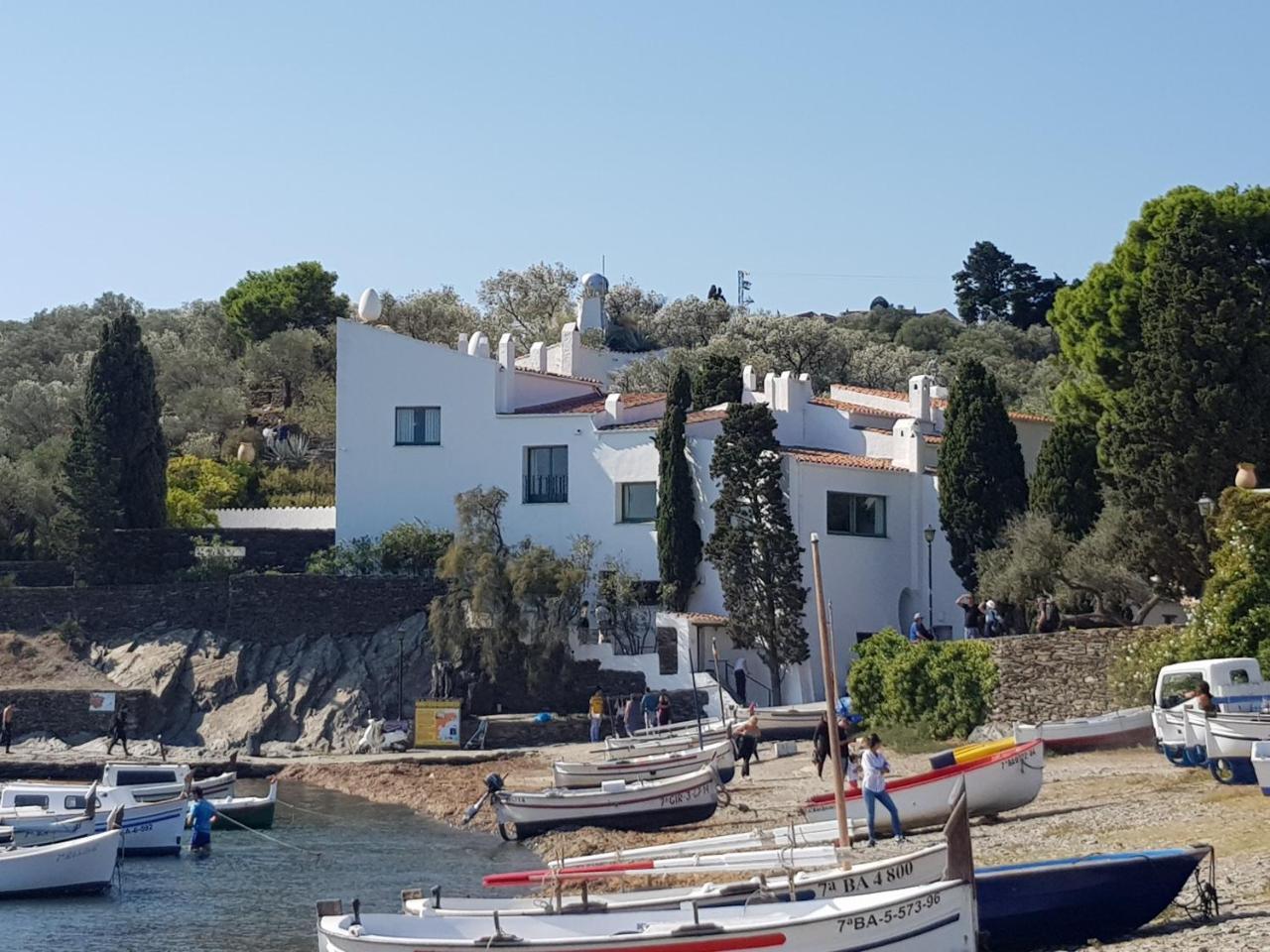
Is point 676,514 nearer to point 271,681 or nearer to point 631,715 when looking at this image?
point 631,715

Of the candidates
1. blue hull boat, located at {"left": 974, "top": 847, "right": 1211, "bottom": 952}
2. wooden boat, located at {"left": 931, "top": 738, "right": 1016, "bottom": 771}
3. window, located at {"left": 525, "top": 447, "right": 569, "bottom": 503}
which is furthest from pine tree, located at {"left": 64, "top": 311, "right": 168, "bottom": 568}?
blue hull boat, located at {"left": 974, "top": 847, "right": 1211, "bottom": 952}

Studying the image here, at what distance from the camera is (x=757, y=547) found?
53094 millimetres

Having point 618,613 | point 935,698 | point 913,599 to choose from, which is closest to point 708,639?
point 618,613

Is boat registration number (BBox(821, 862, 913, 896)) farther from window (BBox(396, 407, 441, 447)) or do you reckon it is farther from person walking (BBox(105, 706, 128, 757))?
window (BBox(396, 407, 441, 447))

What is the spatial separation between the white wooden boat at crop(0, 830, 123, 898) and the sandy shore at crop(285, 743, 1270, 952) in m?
8.17

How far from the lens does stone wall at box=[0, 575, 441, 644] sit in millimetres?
57031

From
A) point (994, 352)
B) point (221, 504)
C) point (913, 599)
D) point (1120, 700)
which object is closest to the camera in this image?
point (1120, 700)

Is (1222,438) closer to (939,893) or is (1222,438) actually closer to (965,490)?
(965,490)

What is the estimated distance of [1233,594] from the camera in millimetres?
37594

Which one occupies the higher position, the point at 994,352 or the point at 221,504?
the point at 994,352

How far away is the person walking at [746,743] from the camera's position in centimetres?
4116

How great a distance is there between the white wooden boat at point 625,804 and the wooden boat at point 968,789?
584 centimetres

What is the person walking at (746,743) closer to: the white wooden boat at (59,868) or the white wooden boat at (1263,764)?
the white wooden boat at (59,868)

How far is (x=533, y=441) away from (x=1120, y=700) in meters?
24.6
